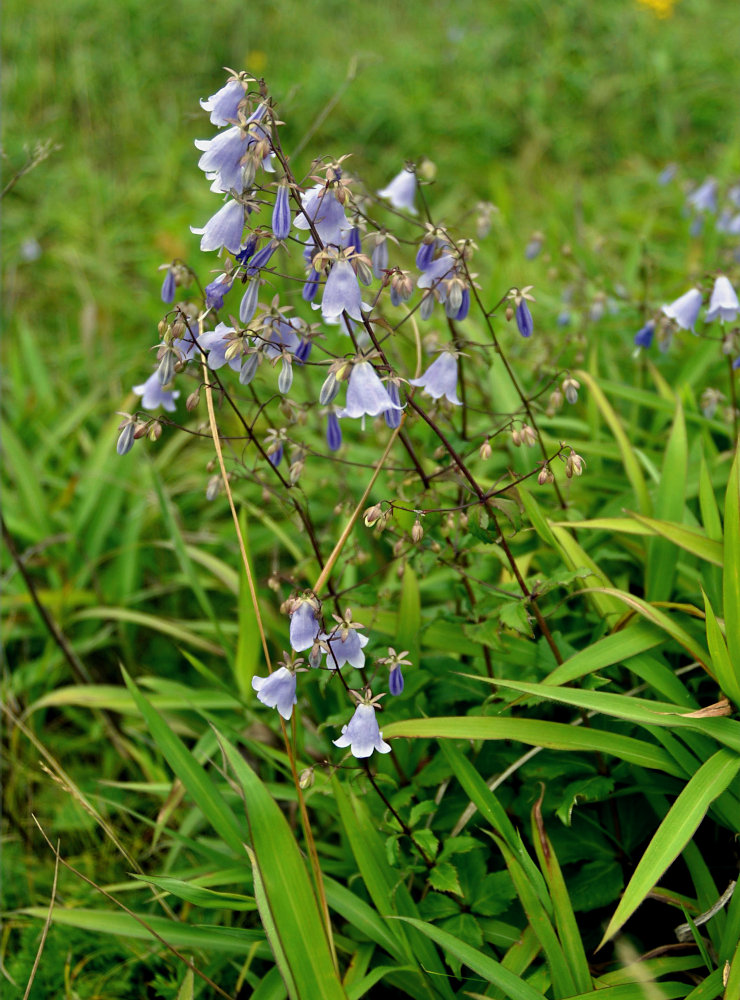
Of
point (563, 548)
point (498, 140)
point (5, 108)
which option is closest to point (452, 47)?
point (498, 140)

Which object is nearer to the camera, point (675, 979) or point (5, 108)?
point (675, 979)

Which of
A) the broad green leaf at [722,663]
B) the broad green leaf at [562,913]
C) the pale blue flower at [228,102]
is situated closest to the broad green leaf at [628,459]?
the broad green leaf at [722,663]

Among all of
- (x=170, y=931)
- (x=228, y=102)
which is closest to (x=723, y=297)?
(x=228, y=102)

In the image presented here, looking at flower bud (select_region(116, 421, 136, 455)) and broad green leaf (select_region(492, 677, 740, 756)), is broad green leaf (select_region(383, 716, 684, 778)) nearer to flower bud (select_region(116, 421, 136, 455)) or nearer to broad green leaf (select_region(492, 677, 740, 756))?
broad green leaf (select_region(492, 677, 740, 756))

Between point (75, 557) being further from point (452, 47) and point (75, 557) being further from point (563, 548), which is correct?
point (452, 47)

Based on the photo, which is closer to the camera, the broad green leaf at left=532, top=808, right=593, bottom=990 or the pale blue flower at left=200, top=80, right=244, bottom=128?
the pale blue flower at left=200, top=80, right=244, bottom=128

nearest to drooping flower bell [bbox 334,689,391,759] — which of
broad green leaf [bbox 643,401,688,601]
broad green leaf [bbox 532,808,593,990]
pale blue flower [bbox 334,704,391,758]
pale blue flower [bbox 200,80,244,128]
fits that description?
pale blue flower [bbox 334,704,391,758]

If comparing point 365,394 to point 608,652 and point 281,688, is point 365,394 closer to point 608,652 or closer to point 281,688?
point 281,688

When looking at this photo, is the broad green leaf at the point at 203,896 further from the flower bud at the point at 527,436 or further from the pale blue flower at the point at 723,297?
the pale blue flower at the point at 723,297
